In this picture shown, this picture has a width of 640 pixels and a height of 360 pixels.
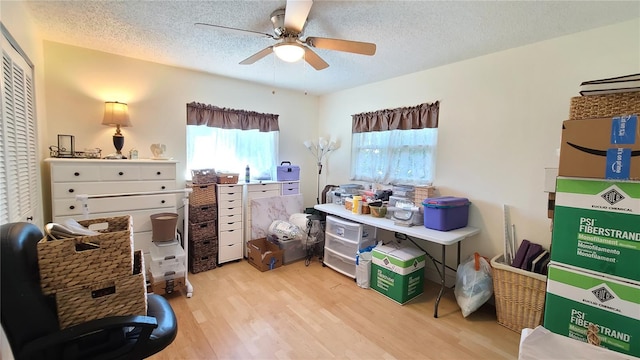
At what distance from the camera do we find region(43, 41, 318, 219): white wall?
2.60 meters

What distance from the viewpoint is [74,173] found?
2.37 metres

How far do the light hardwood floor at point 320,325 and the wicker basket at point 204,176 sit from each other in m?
1.10

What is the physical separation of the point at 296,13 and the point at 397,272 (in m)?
2.28

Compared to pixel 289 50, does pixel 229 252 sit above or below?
below

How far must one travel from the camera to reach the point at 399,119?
3279 millimetres

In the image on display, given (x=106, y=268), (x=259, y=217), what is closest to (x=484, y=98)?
(x=259, y=217)

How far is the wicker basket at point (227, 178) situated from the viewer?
3.23 meters

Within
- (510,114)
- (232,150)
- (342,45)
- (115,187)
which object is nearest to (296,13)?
(342,45)

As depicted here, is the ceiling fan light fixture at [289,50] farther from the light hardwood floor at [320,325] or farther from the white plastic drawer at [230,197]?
the light hardwood floor at [320,325]

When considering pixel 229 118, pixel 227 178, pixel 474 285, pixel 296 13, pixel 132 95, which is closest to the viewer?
pixel 296 13

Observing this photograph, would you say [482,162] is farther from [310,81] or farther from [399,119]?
[310,81]

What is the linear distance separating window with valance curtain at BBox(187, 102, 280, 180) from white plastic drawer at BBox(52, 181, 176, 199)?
1.82 ft

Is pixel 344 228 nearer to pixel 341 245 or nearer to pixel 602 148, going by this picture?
pixel 341 245

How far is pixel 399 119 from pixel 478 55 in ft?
3.29
